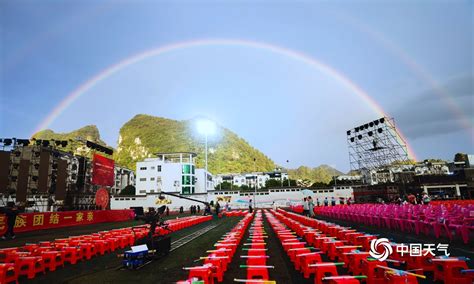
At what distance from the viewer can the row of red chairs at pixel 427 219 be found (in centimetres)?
949

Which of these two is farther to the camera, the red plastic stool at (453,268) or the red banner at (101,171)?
the red banner at (101,171)

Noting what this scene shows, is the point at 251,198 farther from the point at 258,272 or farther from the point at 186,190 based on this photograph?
the point at 258,272

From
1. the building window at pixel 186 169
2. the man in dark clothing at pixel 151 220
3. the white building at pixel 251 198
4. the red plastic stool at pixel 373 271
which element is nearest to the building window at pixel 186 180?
the building window at pixel 186 169

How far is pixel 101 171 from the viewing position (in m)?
34.1

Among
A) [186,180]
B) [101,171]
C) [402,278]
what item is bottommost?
[402,278]

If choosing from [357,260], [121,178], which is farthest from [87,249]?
[121,178]

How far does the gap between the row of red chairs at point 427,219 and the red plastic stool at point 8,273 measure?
12972 mm

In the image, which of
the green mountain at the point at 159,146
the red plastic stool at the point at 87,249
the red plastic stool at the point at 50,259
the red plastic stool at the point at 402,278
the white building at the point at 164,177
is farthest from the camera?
the green mountain at the point at 159,146

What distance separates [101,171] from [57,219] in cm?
1170

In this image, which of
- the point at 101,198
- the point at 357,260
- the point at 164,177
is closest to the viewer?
the point at 357,260

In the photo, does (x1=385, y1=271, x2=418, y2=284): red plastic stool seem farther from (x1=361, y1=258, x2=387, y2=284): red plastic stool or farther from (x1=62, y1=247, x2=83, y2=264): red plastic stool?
(x1=62, y1=247, x2=83, y2=264): red plastic stool

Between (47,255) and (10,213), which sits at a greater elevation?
(10,213)

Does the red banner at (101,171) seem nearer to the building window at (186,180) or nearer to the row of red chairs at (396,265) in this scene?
the row of red chairs at (396,265)

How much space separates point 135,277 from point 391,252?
5.95 metres
